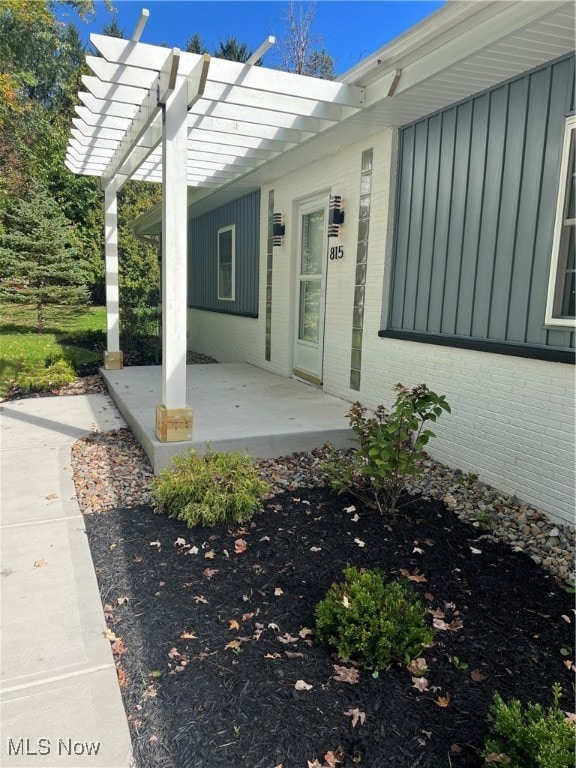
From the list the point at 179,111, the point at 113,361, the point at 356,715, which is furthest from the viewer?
the point at 113,361

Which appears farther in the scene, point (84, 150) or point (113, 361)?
point (113, 361)

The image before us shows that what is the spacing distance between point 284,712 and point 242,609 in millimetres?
643

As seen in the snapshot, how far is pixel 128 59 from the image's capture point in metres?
3.58

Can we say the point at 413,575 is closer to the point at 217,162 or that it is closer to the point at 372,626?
the point at 372,626

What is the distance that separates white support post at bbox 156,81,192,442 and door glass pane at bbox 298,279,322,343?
9.03 ft

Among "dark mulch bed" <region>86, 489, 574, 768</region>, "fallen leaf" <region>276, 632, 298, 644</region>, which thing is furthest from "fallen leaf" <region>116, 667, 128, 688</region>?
"fallen leaf" <region>276, 632, 298, 644</region>

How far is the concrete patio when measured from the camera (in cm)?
431

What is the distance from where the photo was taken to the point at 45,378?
7012mm

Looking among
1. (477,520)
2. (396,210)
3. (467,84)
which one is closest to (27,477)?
(477,520)

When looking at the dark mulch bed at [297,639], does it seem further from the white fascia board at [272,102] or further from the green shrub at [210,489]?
the white fascia board at [272,102]

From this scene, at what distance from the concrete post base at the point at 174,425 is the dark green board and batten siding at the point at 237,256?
437 centimetres

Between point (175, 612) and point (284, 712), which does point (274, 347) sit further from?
point (284, 712)

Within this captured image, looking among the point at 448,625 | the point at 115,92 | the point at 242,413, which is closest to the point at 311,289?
the point at 242,413

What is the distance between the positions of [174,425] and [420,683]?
2.69m
